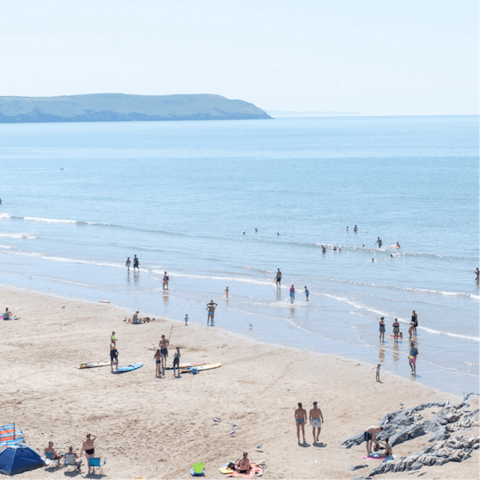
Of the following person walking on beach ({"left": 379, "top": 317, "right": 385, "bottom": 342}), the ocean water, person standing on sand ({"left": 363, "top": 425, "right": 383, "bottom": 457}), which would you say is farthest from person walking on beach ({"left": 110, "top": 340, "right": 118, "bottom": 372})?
person walking on beach ({"left": 379, "top": 317, "right": 385, "bottom": 342})

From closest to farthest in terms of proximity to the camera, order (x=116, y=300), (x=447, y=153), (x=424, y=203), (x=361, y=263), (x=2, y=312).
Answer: (x=2, y=312), (x=116, y=300), (x=361, y=263), (x=424, y=203), (x=447, y=153)

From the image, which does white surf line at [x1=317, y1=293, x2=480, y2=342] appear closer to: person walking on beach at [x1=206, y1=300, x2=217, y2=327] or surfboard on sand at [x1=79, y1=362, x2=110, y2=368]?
person walking on beach at [x1=206, y1=300, x2=217, y2=327]

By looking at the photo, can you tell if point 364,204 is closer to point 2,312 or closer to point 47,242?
point 47,242

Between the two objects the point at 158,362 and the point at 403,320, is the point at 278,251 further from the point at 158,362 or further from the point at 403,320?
the point at 158,362

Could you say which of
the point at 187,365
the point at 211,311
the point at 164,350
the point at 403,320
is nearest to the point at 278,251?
the point at 403,320

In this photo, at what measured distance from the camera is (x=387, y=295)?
36938mm

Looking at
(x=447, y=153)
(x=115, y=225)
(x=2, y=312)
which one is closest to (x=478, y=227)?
(x=115, y=225)

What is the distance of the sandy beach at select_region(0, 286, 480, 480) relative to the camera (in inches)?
642

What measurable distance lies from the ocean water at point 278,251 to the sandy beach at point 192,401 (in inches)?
107

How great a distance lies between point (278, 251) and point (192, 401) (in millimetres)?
31255

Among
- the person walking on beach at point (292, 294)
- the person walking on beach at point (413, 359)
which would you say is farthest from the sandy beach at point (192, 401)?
the person walking on beach at point (292, 294)

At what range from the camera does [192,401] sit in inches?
803

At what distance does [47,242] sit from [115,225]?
9897mm

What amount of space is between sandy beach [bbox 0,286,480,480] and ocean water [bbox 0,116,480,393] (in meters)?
2.71
